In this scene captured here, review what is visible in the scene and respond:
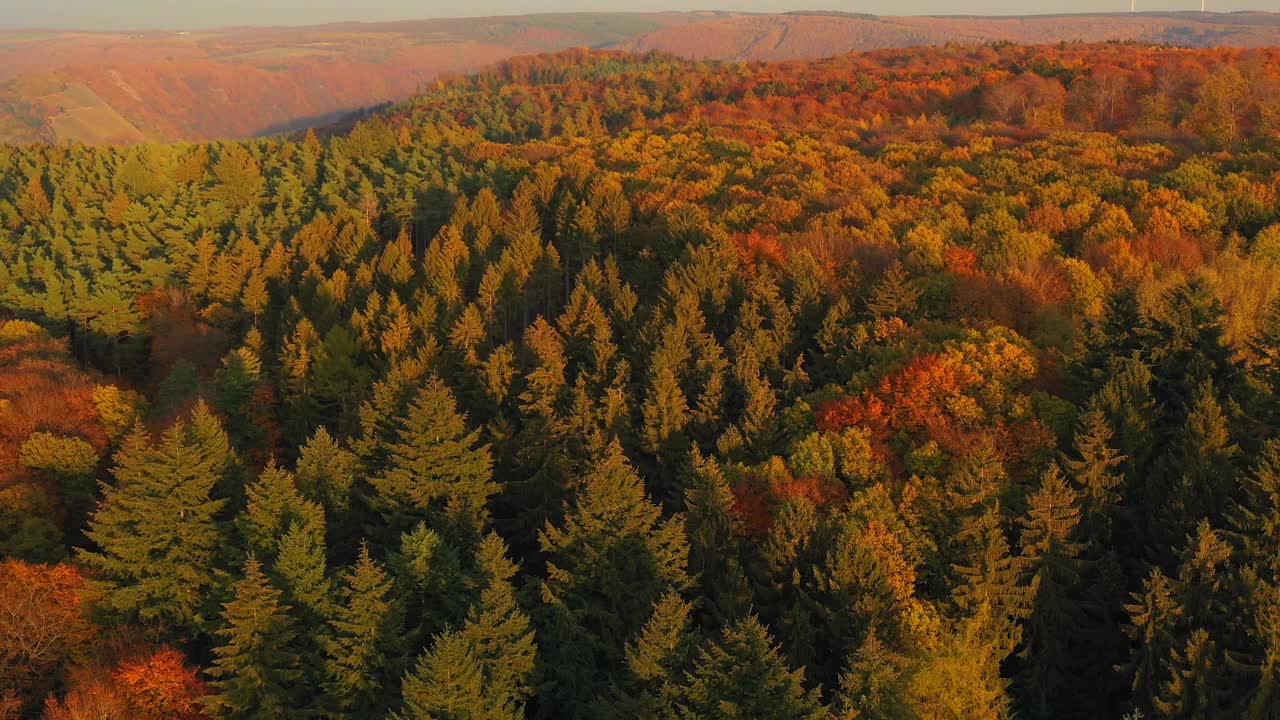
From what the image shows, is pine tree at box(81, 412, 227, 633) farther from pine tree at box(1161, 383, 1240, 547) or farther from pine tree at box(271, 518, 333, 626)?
pine tree at box(1161, 383, 1240, 547)

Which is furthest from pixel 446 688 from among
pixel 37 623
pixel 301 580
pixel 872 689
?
pixel 37 623

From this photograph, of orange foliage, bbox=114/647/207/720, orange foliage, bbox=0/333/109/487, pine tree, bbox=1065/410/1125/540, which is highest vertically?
pine tree, bbox=1065/410/1125/540

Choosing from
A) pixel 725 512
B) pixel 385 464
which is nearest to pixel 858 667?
pixel 725 512

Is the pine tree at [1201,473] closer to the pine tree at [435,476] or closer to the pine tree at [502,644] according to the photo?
the pine tree at [502,644]

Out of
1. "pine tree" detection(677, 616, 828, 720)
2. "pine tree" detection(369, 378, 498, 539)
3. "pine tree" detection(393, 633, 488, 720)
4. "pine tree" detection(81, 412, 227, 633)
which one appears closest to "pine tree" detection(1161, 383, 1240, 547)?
"pine tree" detection(677, 616, 828, 720)

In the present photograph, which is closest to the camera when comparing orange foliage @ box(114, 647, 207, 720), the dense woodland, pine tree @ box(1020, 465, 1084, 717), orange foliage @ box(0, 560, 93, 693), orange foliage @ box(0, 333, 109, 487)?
the dense woodland

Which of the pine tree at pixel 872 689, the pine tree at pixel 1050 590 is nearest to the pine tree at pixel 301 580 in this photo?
the pine tree at pixel 872 689

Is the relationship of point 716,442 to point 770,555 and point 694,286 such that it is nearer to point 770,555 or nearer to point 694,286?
point 770,555
